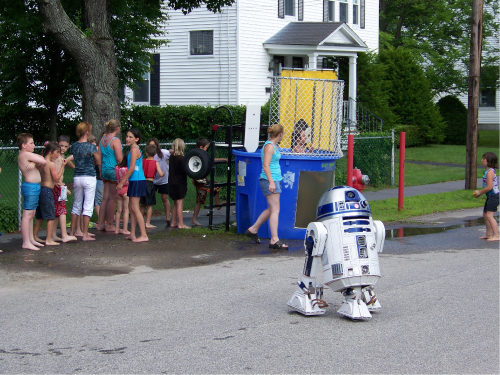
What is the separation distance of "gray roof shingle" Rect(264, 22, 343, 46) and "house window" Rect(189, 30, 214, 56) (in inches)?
87.8

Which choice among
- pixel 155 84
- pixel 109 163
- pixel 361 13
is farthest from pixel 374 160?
pixel 361 13

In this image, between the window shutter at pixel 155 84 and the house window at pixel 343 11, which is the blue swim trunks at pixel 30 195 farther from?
the house window at pixel 343 11

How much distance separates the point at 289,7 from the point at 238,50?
3.94 metres

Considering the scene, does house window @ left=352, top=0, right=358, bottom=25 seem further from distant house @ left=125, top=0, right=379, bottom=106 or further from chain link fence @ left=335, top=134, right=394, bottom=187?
chain link fence @ left=335, top=134, right=394, bottom=187

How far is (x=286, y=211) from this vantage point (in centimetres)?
990

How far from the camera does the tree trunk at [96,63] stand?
1192 cm

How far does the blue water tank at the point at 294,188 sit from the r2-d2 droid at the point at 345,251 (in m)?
3.92

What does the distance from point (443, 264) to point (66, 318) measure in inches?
194

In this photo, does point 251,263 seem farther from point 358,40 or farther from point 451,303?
point 358,40

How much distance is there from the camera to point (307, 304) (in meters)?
5.85

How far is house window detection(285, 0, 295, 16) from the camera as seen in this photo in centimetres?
2680

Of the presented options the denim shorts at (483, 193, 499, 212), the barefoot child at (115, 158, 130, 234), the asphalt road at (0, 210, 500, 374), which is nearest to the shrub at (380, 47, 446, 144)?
the denim shorts at (483, 193, 499, 212)

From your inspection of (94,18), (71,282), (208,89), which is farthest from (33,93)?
(71,282)

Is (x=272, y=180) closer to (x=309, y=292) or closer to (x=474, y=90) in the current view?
(x=309, y=292)
